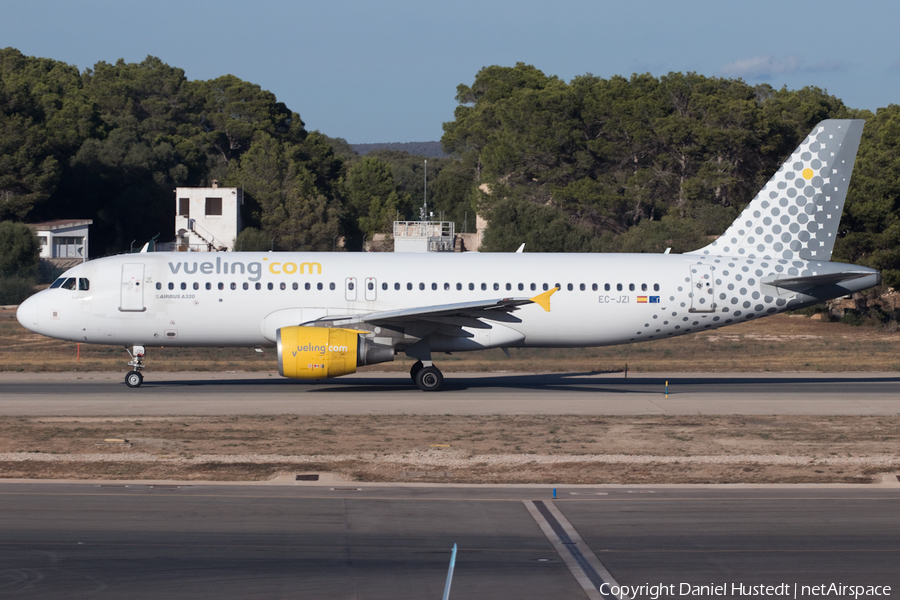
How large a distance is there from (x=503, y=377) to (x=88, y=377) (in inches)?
490

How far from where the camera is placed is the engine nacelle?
74.9ft

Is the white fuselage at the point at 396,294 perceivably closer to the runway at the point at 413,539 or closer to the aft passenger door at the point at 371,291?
the aft passenger door at the point at 371,291

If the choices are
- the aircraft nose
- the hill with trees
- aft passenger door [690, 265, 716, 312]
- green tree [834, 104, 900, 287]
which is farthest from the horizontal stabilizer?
the hill with trees

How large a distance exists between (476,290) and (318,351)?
477cm

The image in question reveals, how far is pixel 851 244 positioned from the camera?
50.4m

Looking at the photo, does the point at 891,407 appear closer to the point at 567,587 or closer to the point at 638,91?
the point at 567,587

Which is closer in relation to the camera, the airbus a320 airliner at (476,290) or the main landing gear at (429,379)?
the airbus a320 airliner at (476,290)

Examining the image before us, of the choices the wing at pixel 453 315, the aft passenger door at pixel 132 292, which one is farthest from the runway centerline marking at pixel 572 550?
the aft passenger door at pixel 132 292

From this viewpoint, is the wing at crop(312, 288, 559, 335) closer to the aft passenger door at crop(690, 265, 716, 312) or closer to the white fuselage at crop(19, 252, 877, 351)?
the white fuselage at crop(19, 252, 877, 351)

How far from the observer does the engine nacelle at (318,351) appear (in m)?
22.8

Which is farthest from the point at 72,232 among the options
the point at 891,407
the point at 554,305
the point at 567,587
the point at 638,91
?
the point at 567,587

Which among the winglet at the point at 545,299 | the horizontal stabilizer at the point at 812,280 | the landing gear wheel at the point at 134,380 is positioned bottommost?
the landing gear wheel at the point at 134,380

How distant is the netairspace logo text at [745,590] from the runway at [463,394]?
11.8 meters

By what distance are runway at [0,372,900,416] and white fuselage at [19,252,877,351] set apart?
148 centimetres
